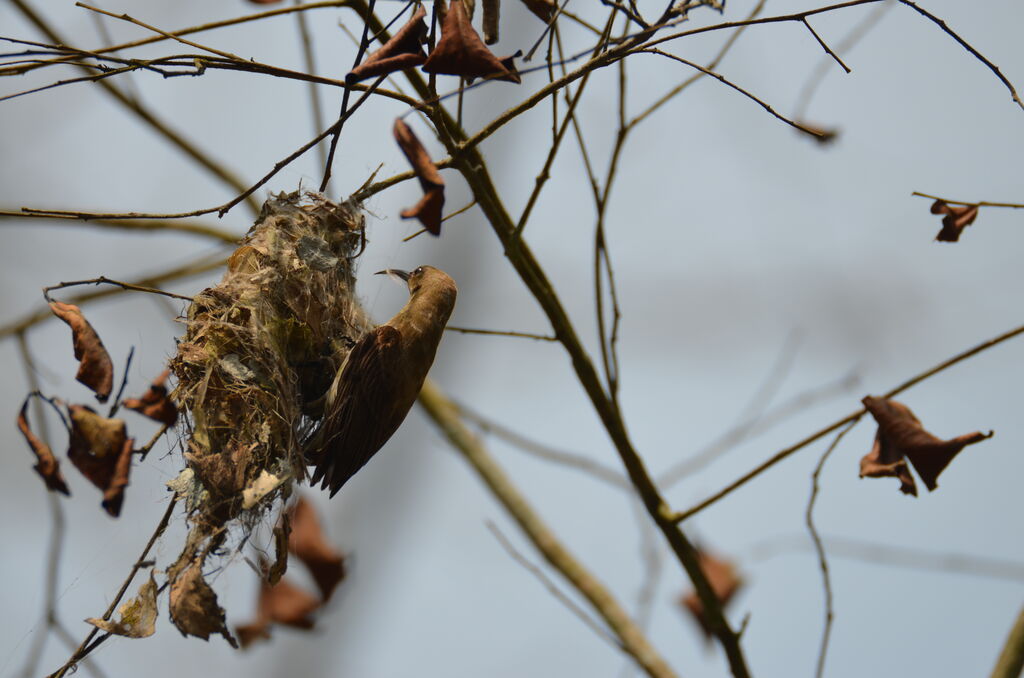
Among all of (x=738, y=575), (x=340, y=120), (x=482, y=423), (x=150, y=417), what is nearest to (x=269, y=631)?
(x=482, y=423)

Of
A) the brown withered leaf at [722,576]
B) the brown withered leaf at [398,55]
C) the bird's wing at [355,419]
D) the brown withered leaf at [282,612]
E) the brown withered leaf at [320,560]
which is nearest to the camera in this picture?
the brown withered leaf at [398,55]

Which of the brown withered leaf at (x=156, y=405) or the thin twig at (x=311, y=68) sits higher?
the thin twig at (x=311, y=68)

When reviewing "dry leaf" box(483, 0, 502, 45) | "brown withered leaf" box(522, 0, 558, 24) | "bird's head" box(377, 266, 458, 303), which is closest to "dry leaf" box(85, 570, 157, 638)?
"bird's head" box(377, 266, 458, 303)

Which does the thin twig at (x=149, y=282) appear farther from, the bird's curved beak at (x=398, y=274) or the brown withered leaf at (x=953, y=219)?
the brown withered leaf at (x=953, y=219)

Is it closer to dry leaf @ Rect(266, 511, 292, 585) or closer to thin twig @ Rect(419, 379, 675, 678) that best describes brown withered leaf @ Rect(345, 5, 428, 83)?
dry leaf @ Rect(266, 511, 292, 585)

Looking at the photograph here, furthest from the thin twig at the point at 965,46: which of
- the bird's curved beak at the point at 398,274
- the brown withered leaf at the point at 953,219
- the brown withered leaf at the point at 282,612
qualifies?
the brown withered leaf at the point at 282,612
